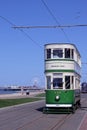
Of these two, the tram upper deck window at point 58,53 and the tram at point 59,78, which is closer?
the tram at point 59,78

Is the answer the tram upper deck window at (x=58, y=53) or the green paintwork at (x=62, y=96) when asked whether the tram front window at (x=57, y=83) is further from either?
the tram upper deck window at (x=58, y=53)

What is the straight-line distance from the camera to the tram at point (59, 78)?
30955 millimetres

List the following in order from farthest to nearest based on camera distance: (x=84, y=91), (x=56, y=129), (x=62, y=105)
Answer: (x=84, y=91)
(x=62, y=105)
(x=56, y=129)

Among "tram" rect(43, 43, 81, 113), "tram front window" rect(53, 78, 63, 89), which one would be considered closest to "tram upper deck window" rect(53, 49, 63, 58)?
"tram" rect(43, 43, 81, 113)

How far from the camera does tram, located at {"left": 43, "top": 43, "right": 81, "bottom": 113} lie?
30955 mm

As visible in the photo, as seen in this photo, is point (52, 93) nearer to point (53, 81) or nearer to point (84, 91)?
point (53, 81)

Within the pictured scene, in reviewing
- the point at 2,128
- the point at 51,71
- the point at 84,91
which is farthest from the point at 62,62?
the point at 84,91

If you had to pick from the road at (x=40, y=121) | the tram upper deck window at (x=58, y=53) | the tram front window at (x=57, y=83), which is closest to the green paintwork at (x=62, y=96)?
the tram front window at (x=57, y=83)

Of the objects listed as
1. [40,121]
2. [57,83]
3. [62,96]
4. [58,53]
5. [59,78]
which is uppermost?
[58,53]

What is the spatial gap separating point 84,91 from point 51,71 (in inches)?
3839

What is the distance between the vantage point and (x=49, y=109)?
3164 centimetres

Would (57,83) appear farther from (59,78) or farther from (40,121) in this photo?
(40,121)

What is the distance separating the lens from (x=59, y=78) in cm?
3116

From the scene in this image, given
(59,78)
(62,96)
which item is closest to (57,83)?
(59,78)
